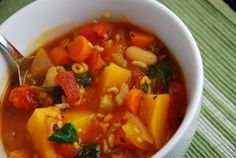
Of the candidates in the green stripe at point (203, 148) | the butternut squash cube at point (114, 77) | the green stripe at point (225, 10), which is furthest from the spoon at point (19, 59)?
the green stripe at point (225, 10)

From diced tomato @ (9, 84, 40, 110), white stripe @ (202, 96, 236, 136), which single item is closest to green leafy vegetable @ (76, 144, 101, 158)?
diced tomato @ (9, 84, 40, 110)

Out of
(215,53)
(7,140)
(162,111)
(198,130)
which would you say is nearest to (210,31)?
(215,53)

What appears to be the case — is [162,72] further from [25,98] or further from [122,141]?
[25,98]

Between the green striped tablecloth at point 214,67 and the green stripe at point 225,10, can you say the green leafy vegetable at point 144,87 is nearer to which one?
the green striped tablecloth at point 214,67

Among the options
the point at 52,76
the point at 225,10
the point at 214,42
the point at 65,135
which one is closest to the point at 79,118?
the point at 65,135

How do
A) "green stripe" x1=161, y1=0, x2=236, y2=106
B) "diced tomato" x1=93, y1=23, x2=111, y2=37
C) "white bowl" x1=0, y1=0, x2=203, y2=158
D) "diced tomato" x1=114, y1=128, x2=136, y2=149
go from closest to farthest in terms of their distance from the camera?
"diced tomato" x1=114, y1=128, x2=136, y2=149, "white bowl" x1=0, y1=0, x2=203, y2=158, "diced tomato" x1=93, y1=23, x2=111, y2=37, "green stripe" x1=161, y1=0, x2=236, y2=106

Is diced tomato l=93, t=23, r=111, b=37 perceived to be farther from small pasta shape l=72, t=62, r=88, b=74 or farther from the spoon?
the spoon
